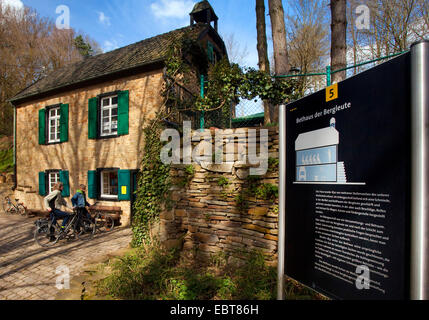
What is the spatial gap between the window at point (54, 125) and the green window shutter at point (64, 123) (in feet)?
2.46

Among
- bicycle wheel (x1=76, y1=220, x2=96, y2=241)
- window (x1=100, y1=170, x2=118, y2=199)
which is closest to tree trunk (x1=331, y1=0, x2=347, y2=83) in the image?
bicycle wheel (x1=76, y1=220, x2=96, y2=241)

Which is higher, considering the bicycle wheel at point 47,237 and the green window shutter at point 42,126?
the green window shutter at point 42,126

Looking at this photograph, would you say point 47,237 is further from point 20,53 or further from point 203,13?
point 20,53

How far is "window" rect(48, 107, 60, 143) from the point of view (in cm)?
1123

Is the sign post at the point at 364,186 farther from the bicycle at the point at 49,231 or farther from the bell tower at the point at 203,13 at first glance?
the bell tower at the point at 203,13

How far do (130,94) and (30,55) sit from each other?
16.9 meters

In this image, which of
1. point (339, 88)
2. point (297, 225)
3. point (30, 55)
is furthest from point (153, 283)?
point (30, 55)

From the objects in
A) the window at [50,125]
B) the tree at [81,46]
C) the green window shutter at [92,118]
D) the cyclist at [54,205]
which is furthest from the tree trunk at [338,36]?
the tree at [81,46]

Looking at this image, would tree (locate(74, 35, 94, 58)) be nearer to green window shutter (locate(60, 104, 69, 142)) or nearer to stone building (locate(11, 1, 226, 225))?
stone building (locate(11, 1, 226, 225))

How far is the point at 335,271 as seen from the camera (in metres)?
1.41

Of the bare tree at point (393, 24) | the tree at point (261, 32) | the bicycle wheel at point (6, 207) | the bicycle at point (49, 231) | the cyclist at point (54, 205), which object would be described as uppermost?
the bare tree at point (393, 24)

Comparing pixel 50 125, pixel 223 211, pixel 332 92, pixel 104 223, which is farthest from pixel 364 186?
pixel 50 125

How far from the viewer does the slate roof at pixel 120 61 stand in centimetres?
879

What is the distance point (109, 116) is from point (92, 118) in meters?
0.80
